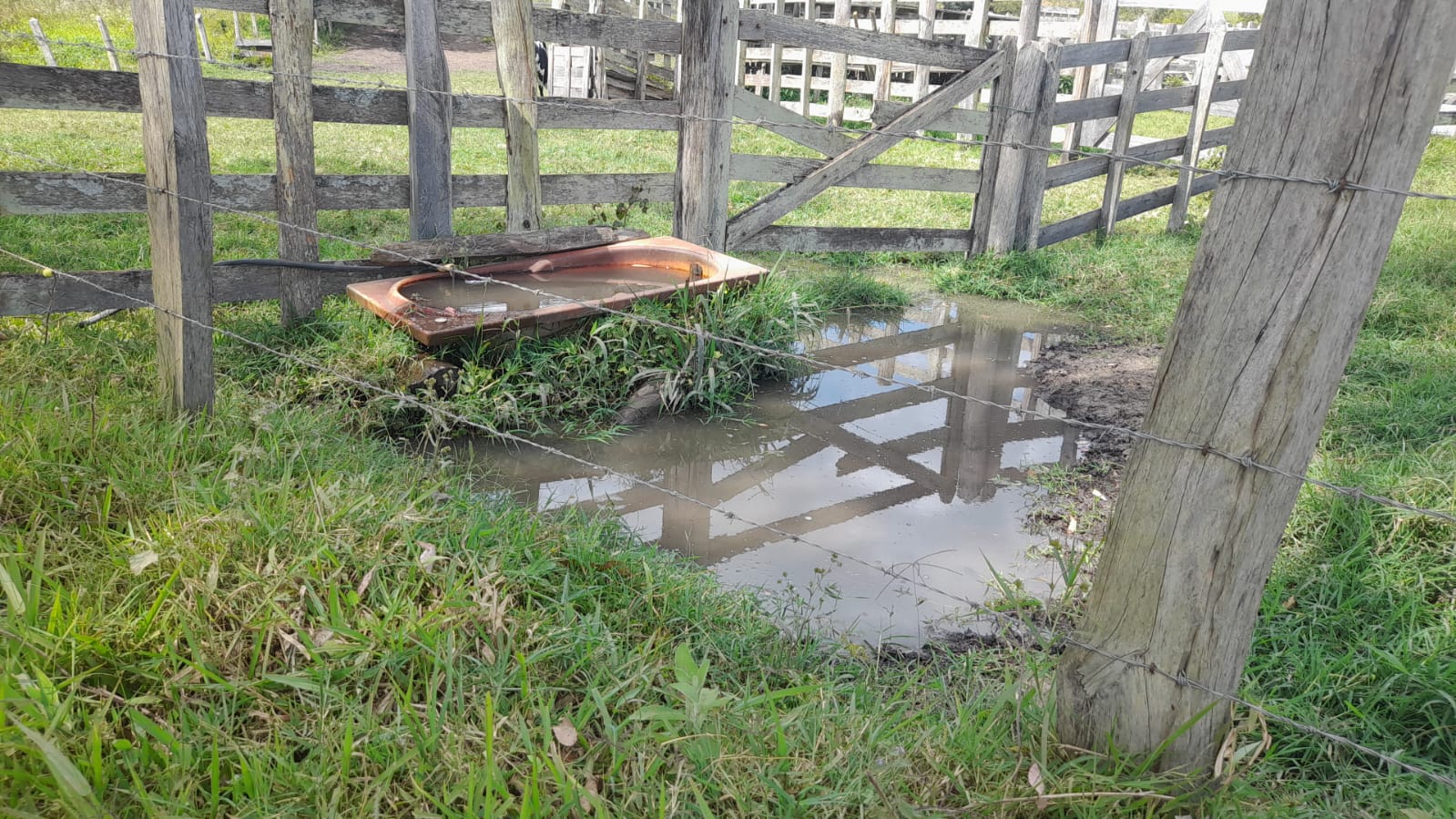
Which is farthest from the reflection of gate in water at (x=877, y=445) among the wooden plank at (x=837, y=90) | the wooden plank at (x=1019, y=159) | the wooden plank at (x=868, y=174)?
the wooden plank at (x=837, y=90)

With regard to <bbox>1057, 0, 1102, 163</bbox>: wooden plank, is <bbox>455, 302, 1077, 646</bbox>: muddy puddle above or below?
below

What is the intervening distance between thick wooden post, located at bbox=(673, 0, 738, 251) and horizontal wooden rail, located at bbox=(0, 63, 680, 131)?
0.23 m

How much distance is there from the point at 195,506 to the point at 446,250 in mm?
2388

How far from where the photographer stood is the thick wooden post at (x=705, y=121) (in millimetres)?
5500

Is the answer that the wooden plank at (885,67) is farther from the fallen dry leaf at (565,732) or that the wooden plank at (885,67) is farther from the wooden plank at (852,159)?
the fallen dry leaf at (565,732)

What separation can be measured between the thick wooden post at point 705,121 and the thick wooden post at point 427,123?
50.2 inches

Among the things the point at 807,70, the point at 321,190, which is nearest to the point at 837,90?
the point at 807,70

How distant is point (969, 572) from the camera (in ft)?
11.6

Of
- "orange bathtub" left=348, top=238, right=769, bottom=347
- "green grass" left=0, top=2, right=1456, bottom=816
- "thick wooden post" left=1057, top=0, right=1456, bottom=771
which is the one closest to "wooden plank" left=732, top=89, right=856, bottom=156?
"orange bathtub" left=348, top=238, right=769, bottom=347

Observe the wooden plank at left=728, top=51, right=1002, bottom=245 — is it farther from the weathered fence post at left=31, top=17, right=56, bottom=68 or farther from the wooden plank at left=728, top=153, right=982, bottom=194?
the weathered fence post at left=31, top=17, right=56, bottom=68

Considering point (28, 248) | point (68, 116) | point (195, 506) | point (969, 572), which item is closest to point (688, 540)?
point (969, 572)

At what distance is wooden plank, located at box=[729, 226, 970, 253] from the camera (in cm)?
677

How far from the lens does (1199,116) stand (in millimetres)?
9016

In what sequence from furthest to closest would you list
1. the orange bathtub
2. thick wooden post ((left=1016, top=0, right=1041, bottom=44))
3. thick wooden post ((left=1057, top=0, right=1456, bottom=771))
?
1. thick wooden post ((left=1016, top=0, right=1041, bottom=44))
2. the orange bathtub
3. thick wooden post ((left=1057, top=0, right=1456, bottom=771))
